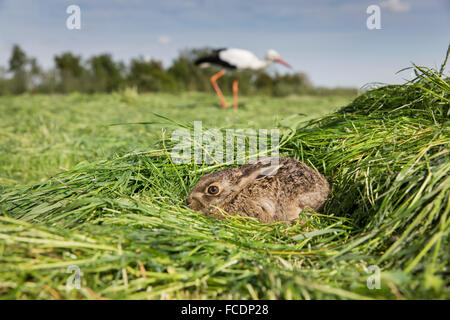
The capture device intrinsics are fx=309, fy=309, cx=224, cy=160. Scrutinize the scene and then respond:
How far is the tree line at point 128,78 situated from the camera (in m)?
20.1

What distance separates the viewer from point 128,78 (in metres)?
31.4

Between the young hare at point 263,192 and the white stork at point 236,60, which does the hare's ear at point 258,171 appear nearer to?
the young hare at point 263,192

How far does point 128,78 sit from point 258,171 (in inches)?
1239

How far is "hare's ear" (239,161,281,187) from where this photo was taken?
274cm

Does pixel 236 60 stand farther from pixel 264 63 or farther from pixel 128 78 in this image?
pixel 128 78

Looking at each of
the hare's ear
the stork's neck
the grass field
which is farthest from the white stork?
the hare's ear

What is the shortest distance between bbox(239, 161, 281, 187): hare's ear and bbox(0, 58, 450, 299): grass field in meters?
0.38

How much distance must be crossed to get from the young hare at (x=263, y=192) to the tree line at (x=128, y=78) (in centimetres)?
1677

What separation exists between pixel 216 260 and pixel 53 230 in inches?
38.6

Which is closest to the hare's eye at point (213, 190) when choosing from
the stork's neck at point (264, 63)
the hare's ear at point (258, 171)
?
the hare's ear at point (258, 171)

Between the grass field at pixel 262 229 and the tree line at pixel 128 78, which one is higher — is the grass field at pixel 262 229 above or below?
below
